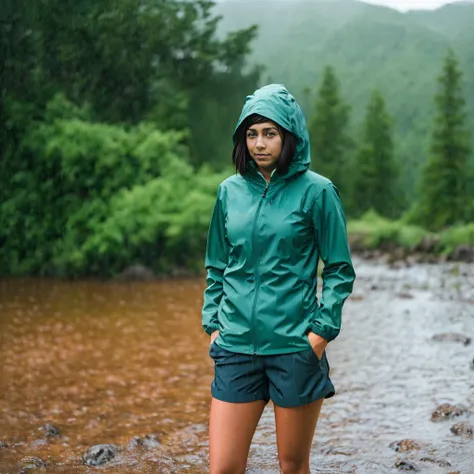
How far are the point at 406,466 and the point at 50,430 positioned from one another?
2.62 metres

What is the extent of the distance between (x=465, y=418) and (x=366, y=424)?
824mm

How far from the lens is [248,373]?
2.94 m

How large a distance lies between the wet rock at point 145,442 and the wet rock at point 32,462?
26.4 inches

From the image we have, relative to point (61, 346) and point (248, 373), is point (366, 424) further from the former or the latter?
point (61, 346)

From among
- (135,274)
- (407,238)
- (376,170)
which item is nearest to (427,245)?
(407,238)

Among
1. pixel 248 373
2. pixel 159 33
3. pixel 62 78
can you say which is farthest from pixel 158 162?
pixel 248 373

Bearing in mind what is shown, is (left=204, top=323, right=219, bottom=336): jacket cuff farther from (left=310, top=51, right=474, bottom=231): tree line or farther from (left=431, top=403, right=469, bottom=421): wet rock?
(left=310, top=51, right=474, bottom=231): tree line

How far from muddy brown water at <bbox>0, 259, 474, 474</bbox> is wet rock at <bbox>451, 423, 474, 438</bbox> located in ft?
0.23

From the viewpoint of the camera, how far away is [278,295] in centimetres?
288

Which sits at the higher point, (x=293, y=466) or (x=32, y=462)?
(x=293, y=466)

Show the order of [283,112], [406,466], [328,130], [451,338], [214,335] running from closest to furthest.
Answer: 1. [283,112]
2. [214,335]
3. [406,466]
4. [451,338]
5. [328,130]

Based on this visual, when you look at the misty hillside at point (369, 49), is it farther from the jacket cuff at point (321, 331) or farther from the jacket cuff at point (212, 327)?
the jacket cuff at point (321, 331)

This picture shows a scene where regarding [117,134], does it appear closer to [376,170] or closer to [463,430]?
[463,430]

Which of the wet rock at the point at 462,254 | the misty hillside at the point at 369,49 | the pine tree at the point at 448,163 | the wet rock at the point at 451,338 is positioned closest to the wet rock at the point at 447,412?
the wet rock at the point at 451,338
